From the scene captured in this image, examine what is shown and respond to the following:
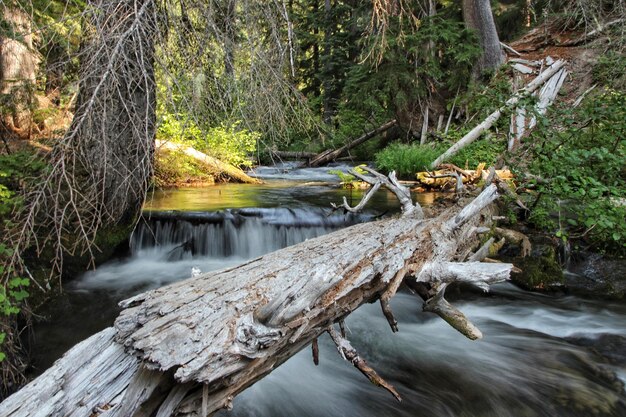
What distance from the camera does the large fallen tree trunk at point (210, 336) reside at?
175 centimetres

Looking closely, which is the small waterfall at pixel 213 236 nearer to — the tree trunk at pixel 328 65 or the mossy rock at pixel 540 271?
the mossy rock at pixel 540 271

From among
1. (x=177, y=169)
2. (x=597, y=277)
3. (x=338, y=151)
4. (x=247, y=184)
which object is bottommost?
(x=597, y=277)

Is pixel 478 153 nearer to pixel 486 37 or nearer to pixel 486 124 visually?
pixel 486 124

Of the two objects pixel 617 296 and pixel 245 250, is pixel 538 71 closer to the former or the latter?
pixel 617 296

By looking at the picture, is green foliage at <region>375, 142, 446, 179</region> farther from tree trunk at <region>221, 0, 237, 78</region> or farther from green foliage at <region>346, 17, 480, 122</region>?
tree trunk at <region>221, 0, 237, 78</region>

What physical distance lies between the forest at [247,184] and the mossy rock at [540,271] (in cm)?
2

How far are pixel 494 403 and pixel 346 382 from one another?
1.31 meters

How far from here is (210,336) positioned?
185 centimetres

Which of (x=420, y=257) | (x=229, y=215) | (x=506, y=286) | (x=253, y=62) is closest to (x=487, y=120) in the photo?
(x=506, y=286)

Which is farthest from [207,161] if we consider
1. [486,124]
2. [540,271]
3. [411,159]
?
[540,271]

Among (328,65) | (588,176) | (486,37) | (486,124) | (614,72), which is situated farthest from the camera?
(328,65)

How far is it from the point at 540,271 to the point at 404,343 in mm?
2336

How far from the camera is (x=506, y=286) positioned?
5.65 meters

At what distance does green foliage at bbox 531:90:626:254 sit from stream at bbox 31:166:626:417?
0.97 metres
